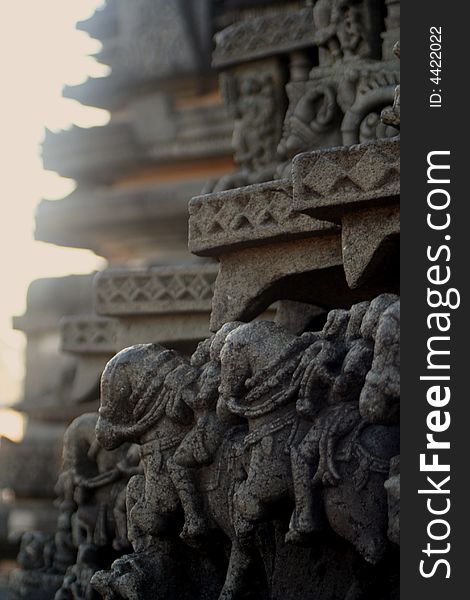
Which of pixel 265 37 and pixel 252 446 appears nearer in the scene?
pixel 252 446

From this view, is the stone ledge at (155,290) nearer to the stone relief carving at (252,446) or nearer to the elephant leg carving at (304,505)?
the stone relief carving at (252,446)

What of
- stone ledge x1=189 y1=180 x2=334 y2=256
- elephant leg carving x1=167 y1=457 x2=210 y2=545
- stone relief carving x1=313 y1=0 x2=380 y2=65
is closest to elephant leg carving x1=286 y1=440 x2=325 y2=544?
elephant leg carving x1=167 y1=457 x2=210 y2=545

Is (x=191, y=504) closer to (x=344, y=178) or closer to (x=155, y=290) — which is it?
(x=344, y=178)

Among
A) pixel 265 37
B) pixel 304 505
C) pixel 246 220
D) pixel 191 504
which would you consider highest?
pixel 265 37

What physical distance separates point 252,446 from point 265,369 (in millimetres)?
249

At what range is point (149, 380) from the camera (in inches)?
180

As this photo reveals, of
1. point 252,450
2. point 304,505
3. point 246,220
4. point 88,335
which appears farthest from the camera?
point 88,335

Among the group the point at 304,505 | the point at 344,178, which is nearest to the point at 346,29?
the point at 344,178

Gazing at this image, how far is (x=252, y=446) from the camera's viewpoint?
4066mm

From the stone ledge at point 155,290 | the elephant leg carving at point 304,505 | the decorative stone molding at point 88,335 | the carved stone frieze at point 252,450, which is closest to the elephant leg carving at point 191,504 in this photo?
the carved stone frieze at point 252,450

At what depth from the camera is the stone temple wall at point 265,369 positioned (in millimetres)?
3822

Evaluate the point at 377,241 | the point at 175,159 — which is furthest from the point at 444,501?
the point at 175,159

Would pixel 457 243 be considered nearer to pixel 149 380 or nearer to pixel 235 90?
pixel 149 380

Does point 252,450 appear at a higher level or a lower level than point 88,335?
lower
